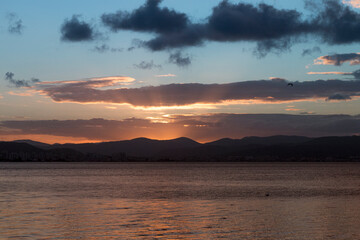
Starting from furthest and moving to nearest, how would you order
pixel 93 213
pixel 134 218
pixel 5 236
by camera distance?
pixel 93 213 < pixel 134 218 < pixel 5 236

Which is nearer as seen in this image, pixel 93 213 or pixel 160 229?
pixel 160 229

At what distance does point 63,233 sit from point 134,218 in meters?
8.39

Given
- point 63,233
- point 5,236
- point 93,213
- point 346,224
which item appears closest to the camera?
point 5,236

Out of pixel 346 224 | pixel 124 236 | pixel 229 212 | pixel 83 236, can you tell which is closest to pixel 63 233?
pixel 83 236

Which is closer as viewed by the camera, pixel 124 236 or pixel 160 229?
pixel 124 236

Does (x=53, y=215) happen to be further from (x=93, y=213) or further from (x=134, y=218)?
(x=134, y=218)

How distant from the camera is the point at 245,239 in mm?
30594

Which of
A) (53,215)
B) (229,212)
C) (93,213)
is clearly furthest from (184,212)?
(53,215)

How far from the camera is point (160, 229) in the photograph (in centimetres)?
3356

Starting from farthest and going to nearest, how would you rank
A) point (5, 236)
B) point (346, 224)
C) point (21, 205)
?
point (21, 205) → point (346, 224) → point (5, 236)

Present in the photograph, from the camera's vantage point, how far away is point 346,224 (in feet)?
121

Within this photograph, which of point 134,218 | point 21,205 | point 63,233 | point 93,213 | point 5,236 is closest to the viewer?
point 5,236

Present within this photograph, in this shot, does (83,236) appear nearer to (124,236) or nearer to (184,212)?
(124,236)

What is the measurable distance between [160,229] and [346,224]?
15.3 m
